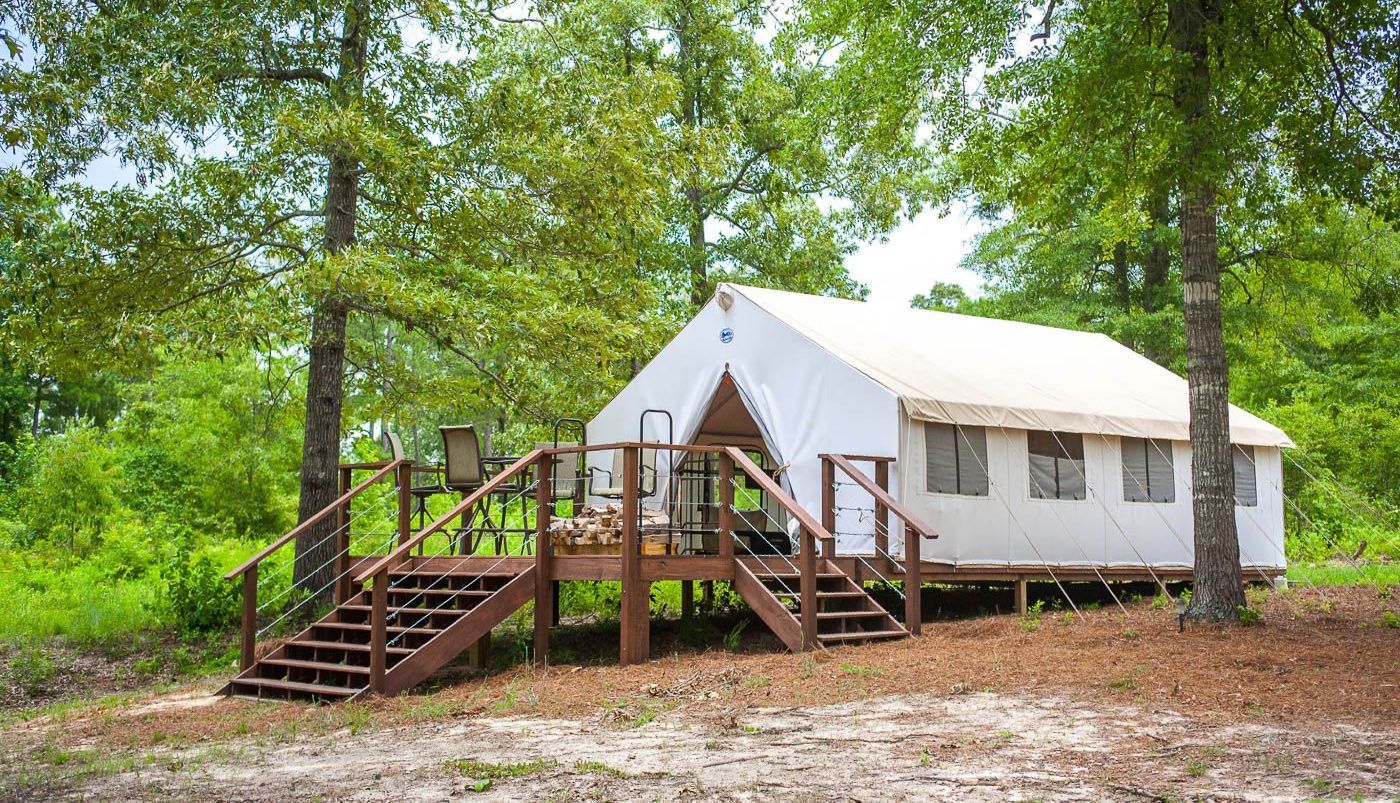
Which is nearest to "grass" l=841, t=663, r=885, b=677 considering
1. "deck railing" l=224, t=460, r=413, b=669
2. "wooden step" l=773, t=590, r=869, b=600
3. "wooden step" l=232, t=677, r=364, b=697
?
"wooden step" l=773, t=590, r=869, b=600

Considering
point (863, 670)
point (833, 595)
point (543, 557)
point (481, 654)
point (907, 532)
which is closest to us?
point (863, 670)

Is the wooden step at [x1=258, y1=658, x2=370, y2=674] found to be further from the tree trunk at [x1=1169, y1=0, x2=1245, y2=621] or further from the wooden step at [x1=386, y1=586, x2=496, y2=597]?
the tree trunk at [x1=1169, y1=0, x2=1245, y2=621]

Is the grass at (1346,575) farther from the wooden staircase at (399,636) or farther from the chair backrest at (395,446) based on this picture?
the chair backrest at (395,446)

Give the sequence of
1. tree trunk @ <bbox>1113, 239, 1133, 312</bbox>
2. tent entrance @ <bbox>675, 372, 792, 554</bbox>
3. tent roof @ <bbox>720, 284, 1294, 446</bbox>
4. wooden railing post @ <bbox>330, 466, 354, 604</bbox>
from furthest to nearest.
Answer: tree trunk @ <bbox>1113, 239, 1133, 312</bbox>
tent entrance @ <bbox>675, 372, 792, 554</bbox>
tent roof @ <bbox>720, 284, 1294, 446</bbox>
wooden railing post @ <bbox>330, 466, 354, 604</bbox>

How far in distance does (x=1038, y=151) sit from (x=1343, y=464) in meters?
13.9

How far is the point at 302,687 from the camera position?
8156mm

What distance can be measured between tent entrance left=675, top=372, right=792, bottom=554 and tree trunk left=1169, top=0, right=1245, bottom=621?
12.6 ft

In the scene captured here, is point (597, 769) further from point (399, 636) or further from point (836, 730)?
point (399, 636)

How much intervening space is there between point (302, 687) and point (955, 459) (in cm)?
587

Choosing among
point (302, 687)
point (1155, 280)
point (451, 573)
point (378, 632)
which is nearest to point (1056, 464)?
point (451, 573)

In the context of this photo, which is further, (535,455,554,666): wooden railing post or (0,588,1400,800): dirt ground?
(535,455,554,666): wooden railing post

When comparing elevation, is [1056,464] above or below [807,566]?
above

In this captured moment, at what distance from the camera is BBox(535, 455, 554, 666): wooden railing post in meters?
8.83

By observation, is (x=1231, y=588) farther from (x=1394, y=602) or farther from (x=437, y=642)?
(x=437, y=642)
